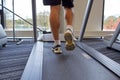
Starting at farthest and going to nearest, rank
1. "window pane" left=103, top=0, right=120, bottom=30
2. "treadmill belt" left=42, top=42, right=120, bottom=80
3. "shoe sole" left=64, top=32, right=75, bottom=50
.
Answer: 1. "window pane" left=103, top=0, right=120, bottom=30
2. "shoe sole" left=64, top=32, right=75, bottom=50
3. "treadmill belt" left=42, top=42, right=120, bottom=80

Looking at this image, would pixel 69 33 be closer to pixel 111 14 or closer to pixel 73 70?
pixel 73 70

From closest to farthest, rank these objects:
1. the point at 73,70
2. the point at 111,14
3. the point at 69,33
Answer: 1. the point at 73,70
2. the point at 69,33
3. the point at 111,14

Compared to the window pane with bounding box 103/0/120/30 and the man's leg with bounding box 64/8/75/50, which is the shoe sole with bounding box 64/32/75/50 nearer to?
the man's leg with bounding box 64/8/75/50

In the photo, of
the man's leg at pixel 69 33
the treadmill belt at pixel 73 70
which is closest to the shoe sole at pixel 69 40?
the man's leg at pixel 69 33

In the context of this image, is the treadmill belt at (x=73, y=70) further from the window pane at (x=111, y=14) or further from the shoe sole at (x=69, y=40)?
the window pane at (x=111, y=14)

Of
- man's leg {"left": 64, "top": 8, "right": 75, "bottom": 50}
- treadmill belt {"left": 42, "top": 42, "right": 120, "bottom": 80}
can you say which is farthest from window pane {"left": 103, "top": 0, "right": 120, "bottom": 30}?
treadmill belt {"left": 42, "top": 42, "right": 120, "bottom": 80}

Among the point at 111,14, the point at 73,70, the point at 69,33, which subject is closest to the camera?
the point at 73,70

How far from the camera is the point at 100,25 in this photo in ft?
14.9

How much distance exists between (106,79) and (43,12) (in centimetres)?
343

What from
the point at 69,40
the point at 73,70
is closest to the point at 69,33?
the point at 69,40

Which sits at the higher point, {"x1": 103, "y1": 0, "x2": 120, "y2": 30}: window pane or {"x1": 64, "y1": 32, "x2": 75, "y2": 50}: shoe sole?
{"x1": 103, "y1": 0, "x2": 120, "y2": 30}: window pane

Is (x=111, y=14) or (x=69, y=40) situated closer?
(x=69, y=40)

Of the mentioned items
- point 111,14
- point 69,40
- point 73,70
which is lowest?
point 73,70

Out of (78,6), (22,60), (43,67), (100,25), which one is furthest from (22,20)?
(43,67)
